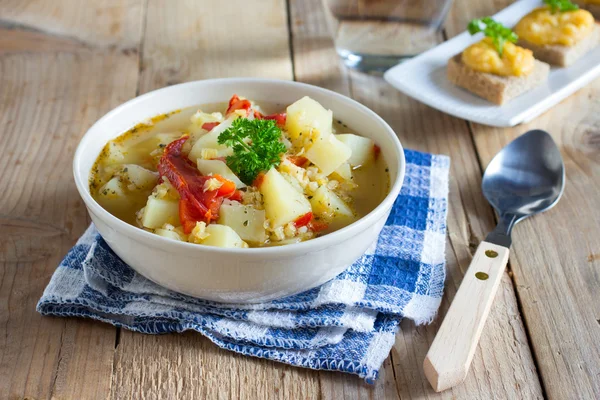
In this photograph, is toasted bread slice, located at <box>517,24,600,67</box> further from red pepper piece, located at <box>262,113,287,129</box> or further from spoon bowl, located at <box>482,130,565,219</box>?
red pepper piece, located at <box>262,113,287,129</box>

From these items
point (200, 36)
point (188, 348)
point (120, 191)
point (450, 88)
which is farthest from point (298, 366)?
point (200, 36)

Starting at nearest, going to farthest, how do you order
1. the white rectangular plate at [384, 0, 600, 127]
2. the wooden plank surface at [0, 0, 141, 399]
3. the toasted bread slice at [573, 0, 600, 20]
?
the wooden plank surface at [0, 0, 141, 399], the white rectangular plate at [384, 0, 600, 127], the toasted bread slice at [573, 0, 600, 20]

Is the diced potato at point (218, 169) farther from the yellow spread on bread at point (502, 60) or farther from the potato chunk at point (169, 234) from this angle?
the yellow spread on bread at point (502, 60)

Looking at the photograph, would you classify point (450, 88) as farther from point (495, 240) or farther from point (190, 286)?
point (190, 286)

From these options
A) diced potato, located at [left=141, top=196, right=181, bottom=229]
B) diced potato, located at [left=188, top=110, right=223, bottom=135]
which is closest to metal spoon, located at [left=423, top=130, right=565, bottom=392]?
diced potato, located at [left=141, top=196, right=181, bottom=229]

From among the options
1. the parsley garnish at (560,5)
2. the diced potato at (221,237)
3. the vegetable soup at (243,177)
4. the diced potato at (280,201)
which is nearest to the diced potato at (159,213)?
the vegetable soup at (243,177)

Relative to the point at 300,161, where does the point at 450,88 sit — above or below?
below
